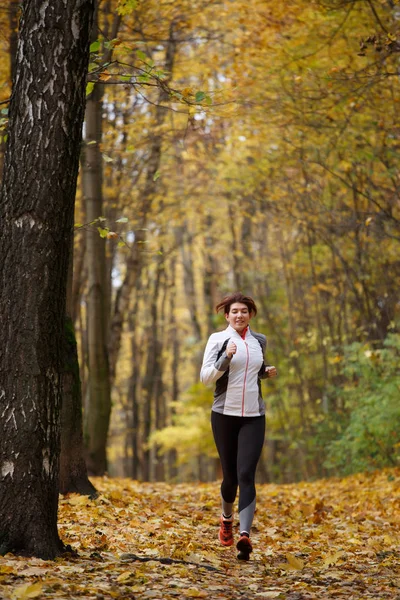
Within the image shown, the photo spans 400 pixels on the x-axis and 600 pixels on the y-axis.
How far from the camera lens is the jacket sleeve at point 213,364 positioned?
6031 mm

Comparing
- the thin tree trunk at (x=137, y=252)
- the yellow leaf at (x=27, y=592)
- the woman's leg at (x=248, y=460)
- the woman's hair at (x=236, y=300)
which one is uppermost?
the thin tree trunk at (x=137, y=252)

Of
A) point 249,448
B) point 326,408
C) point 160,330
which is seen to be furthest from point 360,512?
point 160,330

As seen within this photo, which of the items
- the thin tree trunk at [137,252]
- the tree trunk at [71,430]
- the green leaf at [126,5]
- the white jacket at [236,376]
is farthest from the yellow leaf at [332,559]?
the thin tree trunk at [137,252]

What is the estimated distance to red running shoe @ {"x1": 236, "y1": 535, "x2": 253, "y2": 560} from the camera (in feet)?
18.8

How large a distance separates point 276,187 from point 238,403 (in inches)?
436

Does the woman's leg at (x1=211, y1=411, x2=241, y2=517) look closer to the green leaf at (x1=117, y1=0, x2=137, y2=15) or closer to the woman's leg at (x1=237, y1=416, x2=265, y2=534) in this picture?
→ the woman's leg at (x1=237, y1=416, x2=265, y2=534)

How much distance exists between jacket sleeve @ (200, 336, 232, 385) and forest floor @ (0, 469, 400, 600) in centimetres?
143

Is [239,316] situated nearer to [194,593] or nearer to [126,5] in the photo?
[194,593]

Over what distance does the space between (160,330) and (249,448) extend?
85.6 ft

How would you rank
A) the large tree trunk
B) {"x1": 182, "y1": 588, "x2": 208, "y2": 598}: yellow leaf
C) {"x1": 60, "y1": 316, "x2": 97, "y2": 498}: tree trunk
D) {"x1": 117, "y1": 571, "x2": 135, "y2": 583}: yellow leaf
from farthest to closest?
{"x1": 60, "y1": 316, "x2": 97, "y2": 498}: tree trunk, the large tree trunk, {"x1": 117, "y1": 571, "x2": 135, "y2": 583}: yellow leaf, {"x1": 182, "y1": 588, "x2": 208, "y2": 598}: yellow leaf

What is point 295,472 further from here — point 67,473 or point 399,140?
point 67,473

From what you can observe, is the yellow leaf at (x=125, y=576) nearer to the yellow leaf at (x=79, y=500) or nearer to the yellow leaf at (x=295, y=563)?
the yellow leaf at (x=295, y=563)

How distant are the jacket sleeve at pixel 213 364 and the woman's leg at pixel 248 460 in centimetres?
47

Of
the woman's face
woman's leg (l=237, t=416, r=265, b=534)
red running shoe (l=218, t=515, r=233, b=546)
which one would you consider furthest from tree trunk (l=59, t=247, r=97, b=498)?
woman's leg (l=237, t=416, r=265, b=534)
